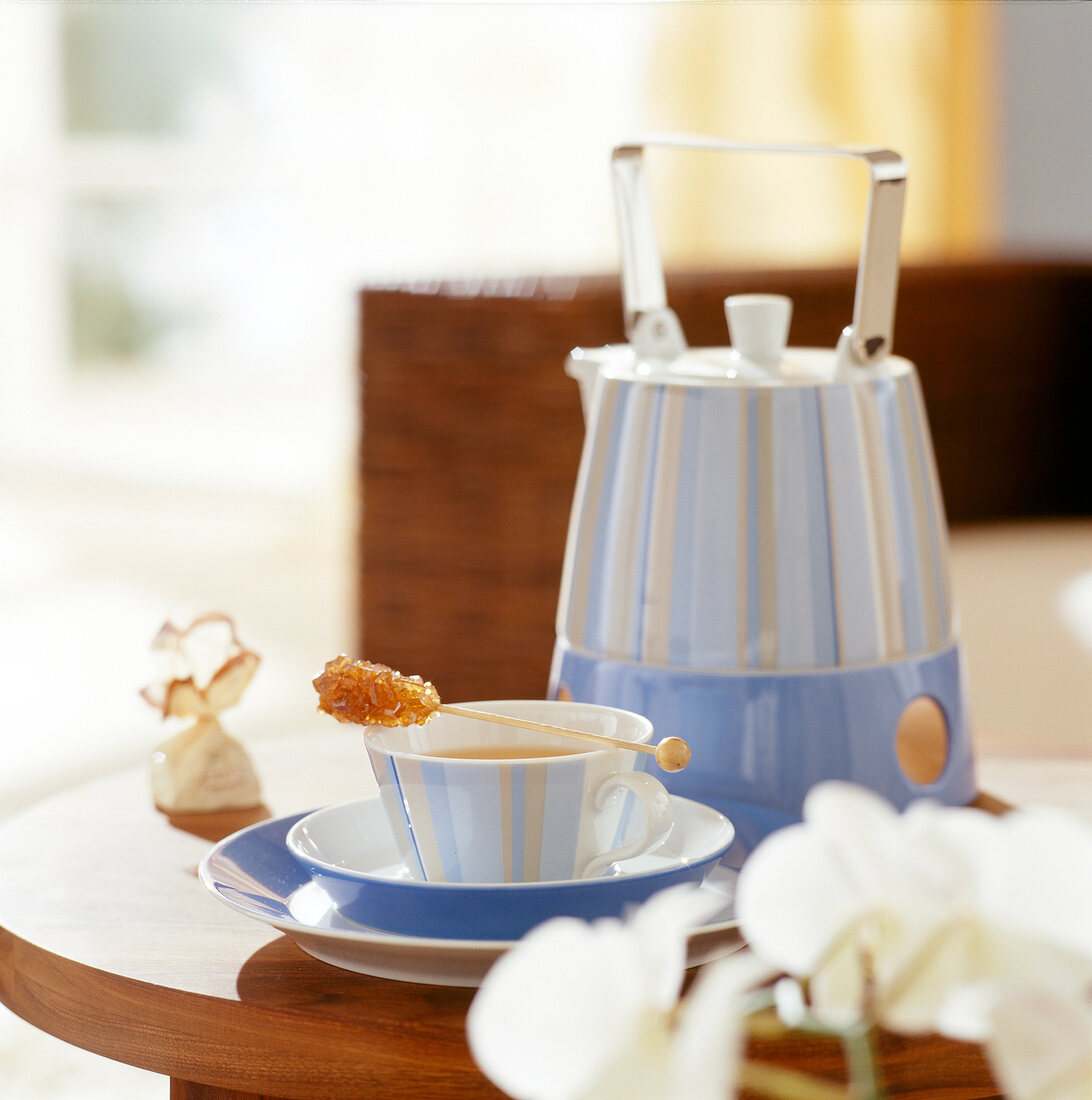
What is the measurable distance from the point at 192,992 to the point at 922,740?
0.40m

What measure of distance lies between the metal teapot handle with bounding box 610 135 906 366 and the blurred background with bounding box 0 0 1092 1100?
2.29 m

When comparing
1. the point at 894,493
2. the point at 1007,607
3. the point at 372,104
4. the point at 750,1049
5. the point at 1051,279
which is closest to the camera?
the point at 750,1049

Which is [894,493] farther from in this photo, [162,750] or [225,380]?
[225,380]

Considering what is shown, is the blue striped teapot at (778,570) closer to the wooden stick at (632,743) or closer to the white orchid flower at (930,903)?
the wooden stick at (632,743)

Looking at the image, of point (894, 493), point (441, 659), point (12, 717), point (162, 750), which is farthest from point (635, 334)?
point (12, 717)

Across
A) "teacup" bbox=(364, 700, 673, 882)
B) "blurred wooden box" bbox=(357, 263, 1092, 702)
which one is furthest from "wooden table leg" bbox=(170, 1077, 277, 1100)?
"blurred wooden box" bbox=(357, 263, 1092, 702)

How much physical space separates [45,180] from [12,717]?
3.04 m

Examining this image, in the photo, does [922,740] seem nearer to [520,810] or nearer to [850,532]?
[850,532]

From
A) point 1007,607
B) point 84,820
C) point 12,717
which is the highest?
point 84,820

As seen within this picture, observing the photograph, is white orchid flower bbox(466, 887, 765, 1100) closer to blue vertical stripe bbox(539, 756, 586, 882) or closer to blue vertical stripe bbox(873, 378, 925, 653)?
blue vertical stripe bbox(539, 756, 586, 882)

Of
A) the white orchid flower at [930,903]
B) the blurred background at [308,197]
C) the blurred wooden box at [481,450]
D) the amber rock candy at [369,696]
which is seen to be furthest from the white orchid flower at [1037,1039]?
the blurred background at [308,197]

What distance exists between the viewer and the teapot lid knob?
2.56ft

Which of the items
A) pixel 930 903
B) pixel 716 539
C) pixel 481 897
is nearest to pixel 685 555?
pixel 716 539

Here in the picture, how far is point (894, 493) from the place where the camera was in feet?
2.47
